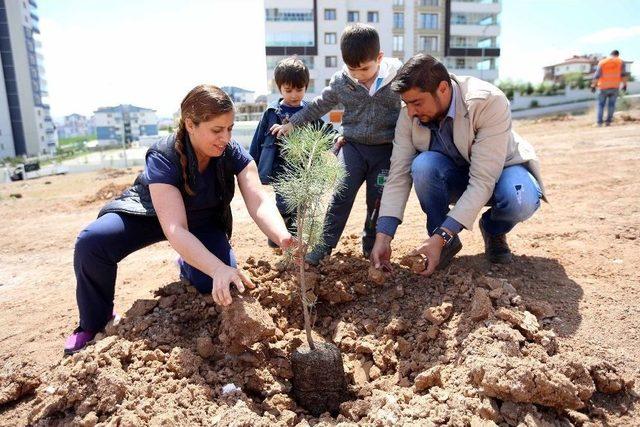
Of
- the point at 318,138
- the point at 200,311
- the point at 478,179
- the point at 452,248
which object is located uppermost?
the point at 318,138

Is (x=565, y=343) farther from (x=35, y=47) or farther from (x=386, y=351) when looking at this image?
(x=35, y=47)

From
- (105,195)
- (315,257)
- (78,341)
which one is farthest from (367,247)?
(105,195)

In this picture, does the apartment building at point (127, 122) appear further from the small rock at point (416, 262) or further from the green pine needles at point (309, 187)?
the small rock at point (416, 262)

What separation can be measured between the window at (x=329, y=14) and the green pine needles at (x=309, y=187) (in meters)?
37.1

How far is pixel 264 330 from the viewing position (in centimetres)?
212

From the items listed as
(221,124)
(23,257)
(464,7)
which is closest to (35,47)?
(464,7)

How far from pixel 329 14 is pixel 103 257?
3759 cm

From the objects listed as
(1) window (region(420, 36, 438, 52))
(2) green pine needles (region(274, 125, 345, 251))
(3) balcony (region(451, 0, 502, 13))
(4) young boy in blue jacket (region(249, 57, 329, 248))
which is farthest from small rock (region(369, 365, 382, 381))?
(3) balcony (region(451, 0, 502, 13))

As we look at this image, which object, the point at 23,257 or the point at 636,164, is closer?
the point at 23,257

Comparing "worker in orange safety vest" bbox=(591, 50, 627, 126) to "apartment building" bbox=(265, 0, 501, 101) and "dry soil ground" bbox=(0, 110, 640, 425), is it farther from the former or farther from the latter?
"apartment building" bbox=(265, 0, 501, 101)

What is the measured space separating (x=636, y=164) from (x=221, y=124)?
A: 230 inches

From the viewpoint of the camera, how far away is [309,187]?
2146 millimetres

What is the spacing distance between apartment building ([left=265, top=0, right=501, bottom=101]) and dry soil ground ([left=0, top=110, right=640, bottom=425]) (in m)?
31.1

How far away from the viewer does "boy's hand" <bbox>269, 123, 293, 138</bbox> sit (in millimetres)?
3113
